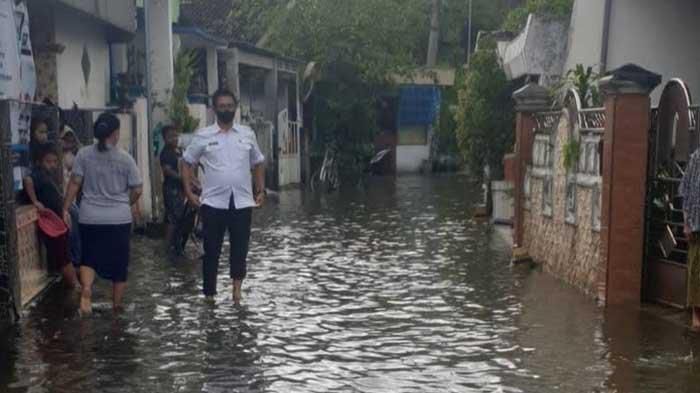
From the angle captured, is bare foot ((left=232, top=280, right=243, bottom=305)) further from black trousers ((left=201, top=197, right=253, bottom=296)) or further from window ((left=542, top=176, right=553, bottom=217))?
window ((left=542, top=176, right=553, bottom=217))

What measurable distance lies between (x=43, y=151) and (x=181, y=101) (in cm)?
813

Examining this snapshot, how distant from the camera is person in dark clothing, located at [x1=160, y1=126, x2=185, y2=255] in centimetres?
1401

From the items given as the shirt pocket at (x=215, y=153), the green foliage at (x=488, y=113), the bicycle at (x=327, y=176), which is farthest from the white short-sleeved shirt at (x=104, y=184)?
the bicycle at (x=327, y=176)

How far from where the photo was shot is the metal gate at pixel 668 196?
951 cm

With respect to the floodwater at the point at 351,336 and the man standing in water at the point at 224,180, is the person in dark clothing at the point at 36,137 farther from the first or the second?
the man standing in water at the point at 224,180

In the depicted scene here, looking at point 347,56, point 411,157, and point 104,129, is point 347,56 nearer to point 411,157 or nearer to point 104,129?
point 411,157

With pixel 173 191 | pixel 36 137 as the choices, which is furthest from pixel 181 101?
pixel 36 137

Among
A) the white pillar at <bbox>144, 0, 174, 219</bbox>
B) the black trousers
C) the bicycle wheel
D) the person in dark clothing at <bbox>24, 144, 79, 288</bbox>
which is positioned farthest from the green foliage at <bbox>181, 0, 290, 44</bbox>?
the black trousers

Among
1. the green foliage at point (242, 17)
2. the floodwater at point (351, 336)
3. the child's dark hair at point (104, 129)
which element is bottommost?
the floodwater at point (351, 336)

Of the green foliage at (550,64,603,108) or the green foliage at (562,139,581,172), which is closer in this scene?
the green foliage at (562,139,581,172)

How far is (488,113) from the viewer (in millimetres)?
19781

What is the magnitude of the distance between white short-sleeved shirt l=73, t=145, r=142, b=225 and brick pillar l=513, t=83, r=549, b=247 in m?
5.95

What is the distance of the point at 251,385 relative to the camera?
7.21 metres

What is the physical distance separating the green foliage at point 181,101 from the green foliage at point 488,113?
5.03m
